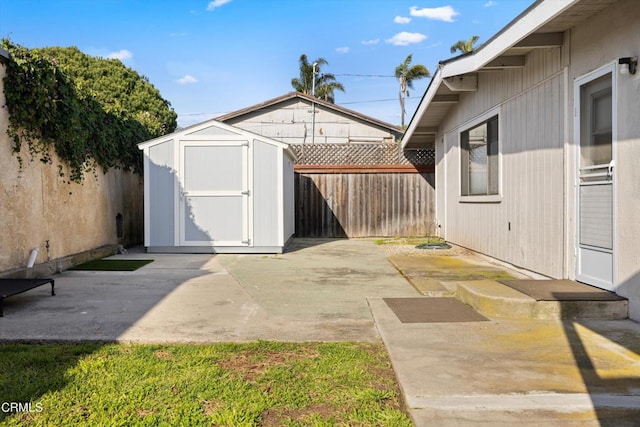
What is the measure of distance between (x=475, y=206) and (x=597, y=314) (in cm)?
431

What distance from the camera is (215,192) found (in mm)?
9109

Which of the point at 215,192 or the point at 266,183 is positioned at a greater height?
the point at 266,183

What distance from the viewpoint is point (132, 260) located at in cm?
806

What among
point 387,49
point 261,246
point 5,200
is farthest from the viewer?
point 387,49

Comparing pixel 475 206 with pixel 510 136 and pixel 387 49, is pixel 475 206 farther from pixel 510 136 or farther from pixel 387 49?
pixel 387 49

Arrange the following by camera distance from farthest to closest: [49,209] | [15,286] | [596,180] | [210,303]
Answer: [49,209]
[210,303]
[15,286]
[596,180]

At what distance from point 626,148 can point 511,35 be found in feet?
6.15

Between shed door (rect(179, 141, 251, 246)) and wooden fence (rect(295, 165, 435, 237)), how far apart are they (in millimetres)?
3230

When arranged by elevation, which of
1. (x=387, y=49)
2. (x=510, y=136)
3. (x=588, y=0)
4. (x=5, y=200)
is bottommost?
(x=5, y=200)

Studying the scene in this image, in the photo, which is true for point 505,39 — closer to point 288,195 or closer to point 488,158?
point 488,158

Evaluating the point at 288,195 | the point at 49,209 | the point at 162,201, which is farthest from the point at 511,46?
the point at 162,201

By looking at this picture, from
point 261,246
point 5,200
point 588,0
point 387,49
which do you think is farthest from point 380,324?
point 387,49

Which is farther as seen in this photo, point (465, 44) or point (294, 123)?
point (465, 44)

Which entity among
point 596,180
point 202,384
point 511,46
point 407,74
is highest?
point 407,74
